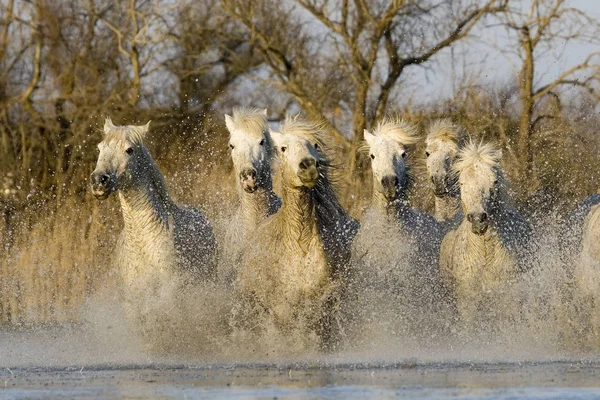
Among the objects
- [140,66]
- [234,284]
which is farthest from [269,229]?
[140,66]

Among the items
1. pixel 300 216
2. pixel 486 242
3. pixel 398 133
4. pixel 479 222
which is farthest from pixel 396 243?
pixel 300 216

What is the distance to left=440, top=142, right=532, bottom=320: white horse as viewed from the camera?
11.0 m

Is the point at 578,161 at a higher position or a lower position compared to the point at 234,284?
higher

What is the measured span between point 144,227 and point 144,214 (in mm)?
107

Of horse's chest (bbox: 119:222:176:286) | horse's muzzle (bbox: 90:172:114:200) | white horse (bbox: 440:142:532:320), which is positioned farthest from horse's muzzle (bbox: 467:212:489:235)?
horse's muzzle (bbox: 90:172:114:200)

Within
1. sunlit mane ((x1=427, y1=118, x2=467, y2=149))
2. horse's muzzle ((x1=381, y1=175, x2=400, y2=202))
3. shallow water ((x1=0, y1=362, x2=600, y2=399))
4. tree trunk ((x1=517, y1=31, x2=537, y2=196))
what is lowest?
shallow water ((x1=0, y1=362, x2=600, y2=399))

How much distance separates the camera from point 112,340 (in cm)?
1117

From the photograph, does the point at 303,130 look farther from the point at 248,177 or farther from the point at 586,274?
the point at 586,274

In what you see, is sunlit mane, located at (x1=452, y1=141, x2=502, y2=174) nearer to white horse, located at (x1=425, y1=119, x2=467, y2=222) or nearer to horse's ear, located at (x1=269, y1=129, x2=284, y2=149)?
white horse, located at (x1=425, y1=119, x2=467, y2=222)

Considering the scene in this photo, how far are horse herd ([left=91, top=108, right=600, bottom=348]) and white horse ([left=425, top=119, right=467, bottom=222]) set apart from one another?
55 centimetres

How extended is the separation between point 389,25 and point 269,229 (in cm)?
1136

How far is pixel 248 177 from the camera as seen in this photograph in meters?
10.9

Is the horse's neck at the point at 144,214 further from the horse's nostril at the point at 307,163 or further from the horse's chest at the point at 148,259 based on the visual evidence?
the horse's nostril at the point at 307,163

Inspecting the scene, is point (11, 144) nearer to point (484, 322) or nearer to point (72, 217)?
point (72, 217)
